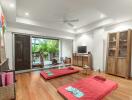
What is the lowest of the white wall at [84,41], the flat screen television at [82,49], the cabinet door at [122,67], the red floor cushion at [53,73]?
the red floor cushion at [53,73]

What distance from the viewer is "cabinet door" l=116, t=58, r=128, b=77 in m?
3.82

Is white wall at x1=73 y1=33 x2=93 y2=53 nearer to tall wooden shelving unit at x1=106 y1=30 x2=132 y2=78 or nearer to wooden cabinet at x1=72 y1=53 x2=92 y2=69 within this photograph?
wooden cabinet at x1=72 y1=53 x2=92 y2=69

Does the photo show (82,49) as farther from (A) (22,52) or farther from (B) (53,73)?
(A) (22,52)

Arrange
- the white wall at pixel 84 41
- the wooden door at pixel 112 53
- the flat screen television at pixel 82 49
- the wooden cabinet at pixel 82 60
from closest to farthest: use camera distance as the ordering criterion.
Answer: the wooden door at pixel 112 53, the wooden cabinet at pixel 82 60, the white wall at pixel 84 41, the flat screen television at pixel 82 49

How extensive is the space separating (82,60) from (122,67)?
2693 mm

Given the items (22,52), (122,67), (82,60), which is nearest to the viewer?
(122,67)

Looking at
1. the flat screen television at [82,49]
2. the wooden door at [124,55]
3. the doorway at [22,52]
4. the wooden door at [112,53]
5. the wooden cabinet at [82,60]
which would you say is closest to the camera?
the wooden door at [124,55]

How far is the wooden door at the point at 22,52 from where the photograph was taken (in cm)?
471

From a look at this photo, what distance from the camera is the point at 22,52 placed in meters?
4.87

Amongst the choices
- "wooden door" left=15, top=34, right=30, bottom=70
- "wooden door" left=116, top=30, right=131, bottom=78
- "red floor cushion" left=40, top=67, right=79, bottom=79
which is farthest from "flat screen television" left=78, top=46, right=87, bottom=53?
"wooden door" left=15, top=34, right=30, bottom=70

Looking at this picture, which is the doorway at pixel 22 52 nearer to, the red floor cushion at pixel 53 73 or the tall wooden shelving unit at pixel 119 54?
the red floor cushion at pixel 53 73

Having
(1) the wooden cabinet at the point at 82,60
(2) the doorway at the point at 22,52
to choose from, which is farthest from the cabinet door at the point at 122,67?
(2) the doorway at the point at 22,52

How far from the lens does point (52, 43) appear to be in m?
7.43

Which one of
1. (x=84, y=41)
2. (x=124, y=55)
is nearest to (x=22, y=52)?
(x=84, y=41)
